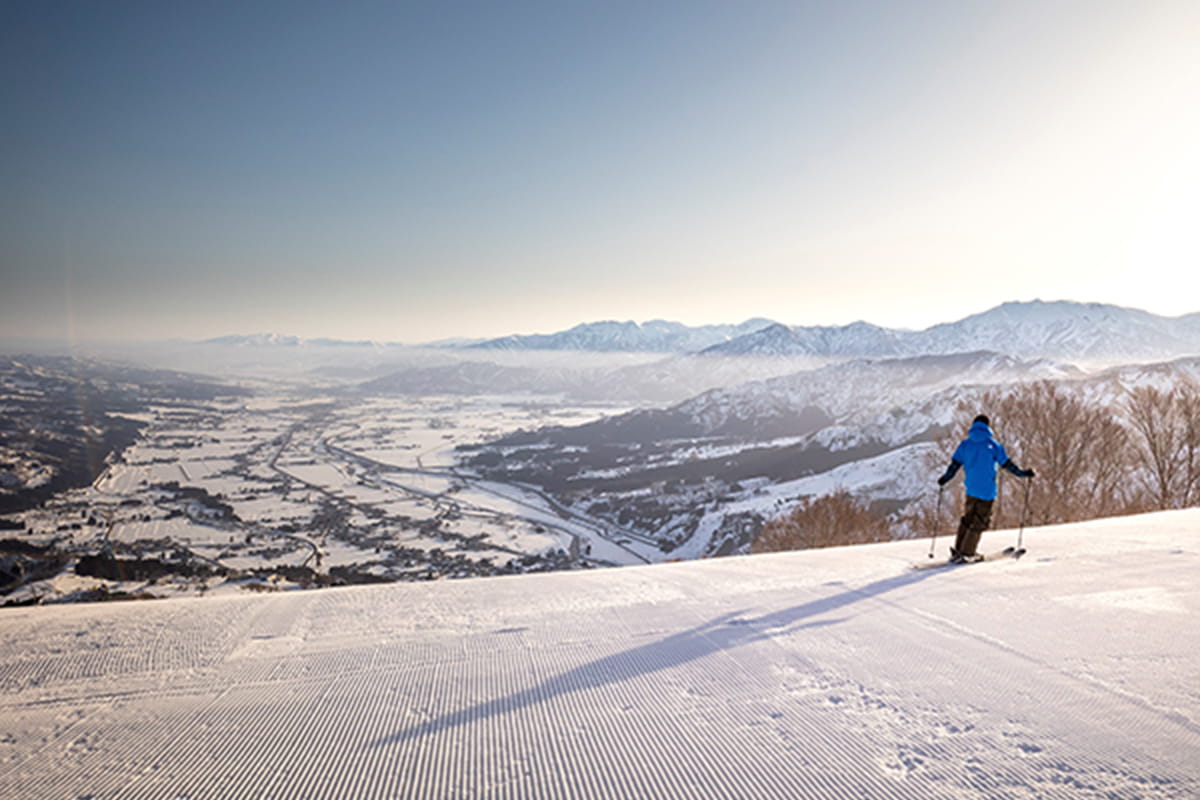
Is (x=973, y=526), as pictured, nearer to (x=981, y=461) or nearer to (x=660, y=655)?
(x=981, y=461)

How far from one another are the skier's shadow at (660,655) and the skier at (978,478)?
274 cm

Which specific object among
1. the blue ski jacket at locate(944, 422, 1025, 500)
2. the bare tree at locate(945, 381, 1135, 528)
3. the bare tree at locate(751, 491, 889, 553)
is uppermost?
the blue ski jacket at locate(944, 422, 1025, 500)

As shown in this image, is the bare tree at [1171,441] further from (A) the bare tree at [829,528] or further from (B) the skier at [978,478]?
(B) the skier at [978,478]

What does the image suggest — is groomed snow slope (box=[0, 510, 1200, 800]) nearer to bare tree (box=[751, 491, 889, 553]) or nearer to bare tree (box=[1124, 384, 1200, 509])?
bare tree (box=[1124, 384, 1200, 509])

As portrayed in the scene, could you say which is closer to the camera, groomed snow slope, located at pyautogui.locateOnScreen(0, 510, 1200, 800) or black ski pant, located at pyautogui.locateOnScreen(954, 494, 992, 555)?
groomed snow slope, located at pyautogui.locateOnScreen(0, 510, 1200, 800)

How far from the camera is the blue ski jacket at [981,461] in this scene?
8.43m

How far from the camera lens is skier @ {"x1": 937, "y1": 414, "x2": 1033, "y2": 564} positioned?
843 cm

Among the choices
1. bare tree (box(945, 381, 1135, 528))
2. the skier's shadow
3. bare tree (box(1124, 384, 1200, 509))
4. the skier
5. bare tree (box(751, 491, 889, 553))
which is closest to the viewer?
the skier's shadow

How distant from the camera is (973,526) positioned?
846cm

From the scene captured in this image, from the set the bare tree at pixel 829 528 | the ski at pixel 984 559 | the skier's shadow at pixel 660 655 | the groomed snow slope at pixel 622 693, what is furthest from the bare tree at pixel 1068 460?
the skier's shadow at pixel 660 655

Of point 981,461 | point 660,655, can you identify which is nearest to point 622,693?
point 660,655

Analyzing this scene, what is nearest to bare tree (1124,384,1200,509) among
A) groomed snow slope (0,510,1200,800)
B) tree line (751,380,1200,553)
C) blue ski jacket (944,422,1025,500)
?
tree line (751,380,1200,553)

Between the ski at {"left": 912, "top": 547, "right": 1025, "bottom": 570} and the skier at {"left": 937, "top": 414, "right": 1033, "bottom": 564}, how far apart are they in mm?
105

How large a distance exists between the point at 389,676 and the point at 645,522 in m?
91.8
